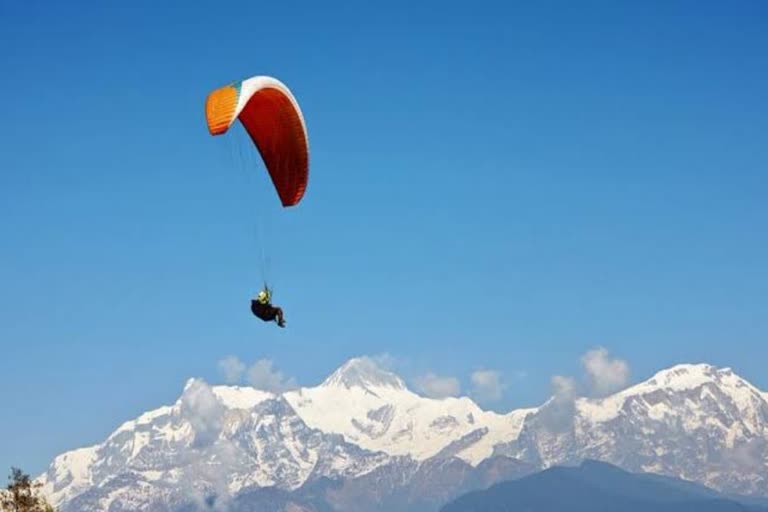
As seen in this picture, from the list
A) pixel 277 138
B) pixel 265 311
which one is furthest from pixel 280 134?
pixel 265 311

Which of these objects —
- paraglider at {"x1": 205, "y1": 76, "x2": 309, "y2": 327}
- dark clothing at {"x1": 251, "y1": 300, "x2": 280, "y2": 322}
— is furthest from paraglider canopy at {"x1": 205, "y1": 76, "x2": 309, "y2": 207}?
dark clothing at {"x1": 251, "y1": 300, "x2": 280, "y2": 322}

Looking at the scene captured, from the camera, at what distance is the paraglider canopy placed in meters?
69.9

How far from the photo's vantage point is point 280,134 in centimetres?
7256

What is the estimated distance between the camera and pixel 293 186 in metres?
74.0

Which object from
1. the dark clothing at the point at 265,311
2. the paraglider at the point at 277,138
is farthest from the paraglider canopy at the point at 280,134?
the dark clothing at the point at 265,311

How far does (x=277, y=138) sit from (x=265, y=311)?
1045cm

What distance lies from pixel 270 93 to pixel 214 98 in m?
6.90

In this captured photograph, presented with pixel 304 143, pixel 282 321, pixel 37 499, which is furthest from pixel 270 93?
pixel 37 499

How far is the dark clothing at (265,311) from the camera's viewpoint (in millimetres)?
68312

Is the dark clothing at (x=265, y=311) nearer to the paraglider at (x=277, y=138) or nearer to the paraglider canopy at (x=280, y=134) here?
the paraglider at (x=277, y=138)

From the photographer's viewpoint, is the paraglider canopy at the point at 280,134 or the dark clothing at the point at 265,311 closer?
the dark clothing at the point at 265,311

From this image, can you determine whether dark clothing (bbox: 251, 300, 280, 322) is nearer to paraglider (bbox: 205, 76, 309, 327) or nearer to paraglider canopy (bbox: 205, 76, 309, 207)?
paraglider (bbox: 205, 76, 309, 327)

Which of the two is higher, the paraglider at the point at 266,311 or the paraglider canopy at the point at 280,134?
the paraglider canopy at the point at 280,134

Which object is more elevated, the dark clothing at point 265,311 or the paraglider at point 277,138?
the paraglider at point 277,138
